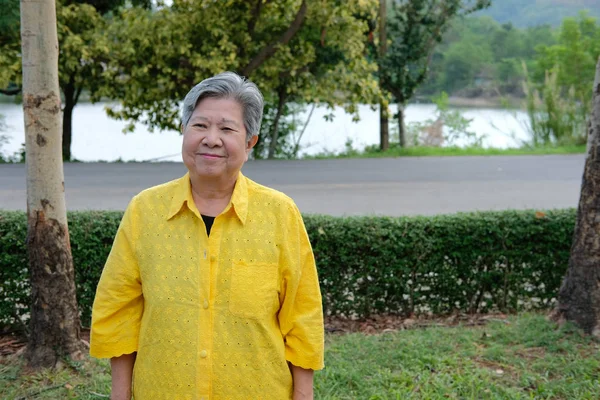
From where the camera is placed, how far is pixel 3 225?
448 cm

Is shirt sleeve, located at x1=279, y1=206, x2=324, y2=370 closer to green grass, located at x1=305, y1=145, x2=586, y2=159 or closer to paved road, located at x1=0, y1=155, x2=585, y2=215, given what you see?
paved road, located at x1=0, y1=155, x2=585, y2=215

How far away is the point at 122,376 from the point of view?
219cm

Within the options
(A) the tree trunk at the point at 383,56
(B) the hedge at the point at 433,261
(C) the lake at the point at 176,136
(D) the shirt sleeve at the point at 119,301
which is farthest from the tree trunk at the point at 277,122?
(D) the shirt sleeve at the point at 119,301

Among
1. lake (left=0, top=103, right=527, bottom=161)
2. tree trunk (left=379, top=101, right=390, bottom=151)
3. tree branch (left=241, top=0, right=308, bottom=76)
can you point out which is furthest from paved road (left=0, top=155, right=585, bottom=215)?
lake (left=0, top=103, right=527, bottom=161)

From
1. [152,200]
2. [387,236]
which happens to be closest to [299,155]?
[387,236]

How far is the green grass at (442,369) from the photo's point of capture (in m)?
3.71

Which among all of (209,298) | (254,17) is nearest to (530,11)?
(254,17)

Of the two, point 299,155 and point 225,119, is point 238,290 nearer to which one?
point 225,119

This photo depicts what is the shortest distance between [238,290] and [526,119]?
1703 centimetres

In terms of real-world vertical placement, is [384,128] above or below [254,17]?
below

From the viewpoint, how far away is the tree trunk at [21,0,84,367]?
3.74m

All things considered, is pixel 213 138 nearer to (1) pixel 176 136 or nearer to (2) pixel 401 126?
(2) pixel 401 126

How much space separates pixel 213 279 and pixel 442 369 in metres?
2.37

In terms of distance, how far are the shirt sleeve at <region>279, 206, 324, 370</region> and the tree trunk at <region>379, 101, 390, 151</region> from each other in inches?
509
